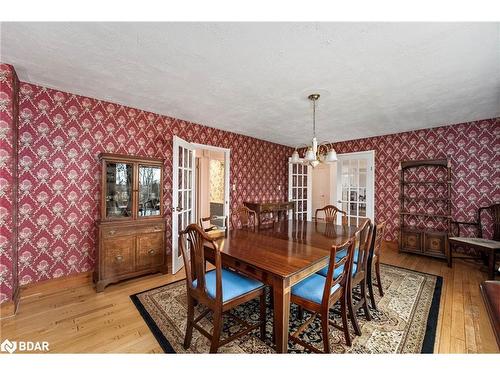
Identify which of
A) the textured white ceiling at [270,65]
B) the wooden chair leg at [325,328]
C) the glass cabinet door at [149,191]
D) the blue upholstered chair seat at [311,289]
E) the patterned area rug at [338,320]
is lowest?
the patterned area rug at [338,320]

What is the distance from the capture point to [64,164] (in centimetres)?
259

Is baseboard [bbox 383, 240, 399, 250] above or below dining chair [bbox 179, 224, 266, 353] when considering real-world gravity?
below

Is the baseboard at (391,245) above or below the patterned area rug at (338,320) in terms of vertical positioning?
above

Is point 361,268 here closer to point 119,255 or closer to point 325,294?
point 325,294

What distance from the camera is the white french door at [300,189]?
17.7 feet

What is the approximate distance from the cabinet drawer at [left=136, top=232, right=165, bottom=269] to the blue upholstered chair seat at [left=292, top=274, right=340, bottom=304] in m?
2.00

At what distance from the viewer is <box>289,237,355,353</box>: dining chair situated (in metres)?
1.48

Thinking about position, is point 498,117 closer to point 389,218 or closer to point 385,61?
point 389,218

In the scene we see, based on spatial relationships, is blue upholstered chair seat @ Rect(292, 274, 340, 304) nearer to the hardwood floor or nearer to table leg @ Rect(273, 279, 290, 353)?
table leg @ Rect(273, 279, 290, 353)

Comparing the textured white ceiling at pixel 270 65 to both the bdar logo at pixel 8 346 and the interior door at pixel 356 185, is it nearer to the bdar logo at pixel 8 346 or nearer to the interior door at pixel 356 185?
the interior door at pixel 356 185

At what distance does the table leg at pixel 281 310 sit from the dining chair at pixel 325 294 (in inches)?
6.4

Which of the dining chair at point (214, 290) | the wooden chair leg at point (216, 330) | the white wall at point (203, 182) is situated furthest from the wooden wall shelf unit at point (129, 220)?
the white wall at point (203, 182)

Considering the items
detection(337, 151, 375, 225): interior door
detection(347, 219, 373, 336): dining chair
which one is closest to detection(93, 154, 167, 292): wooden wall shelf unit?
detection(347, 219, 373, 336): dining chair
